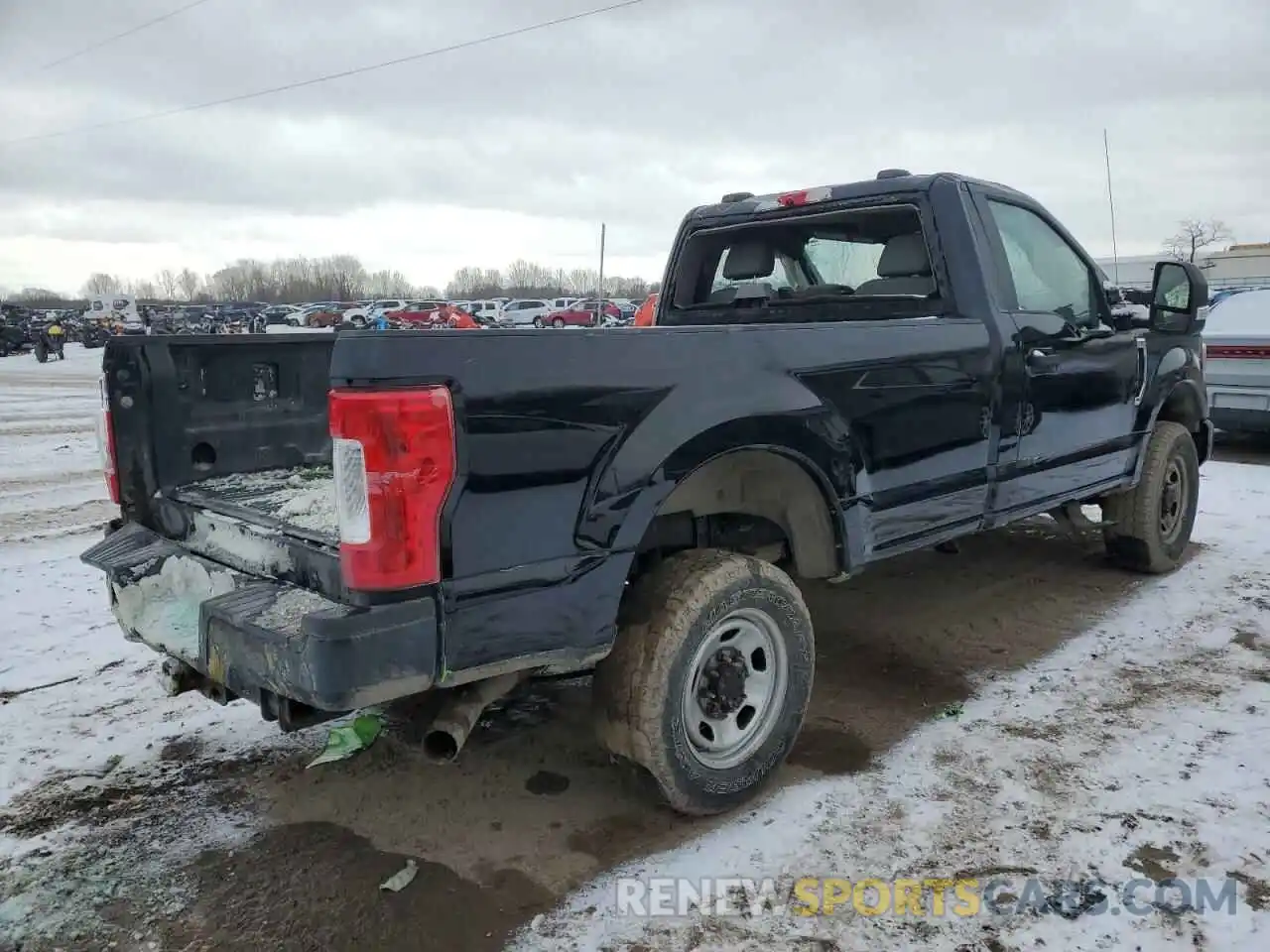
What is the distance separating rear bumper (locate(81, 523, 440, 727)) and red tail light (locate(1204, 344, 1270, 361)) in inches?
371

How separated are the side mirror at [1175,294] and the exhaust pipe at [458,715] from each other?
413 centimetres

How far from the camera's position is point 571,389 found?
8.01 ft

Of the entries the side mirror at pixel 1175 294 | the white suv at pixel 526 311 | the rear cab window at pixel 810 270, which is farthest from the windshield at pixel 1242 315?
the white suv at pixel 526 311

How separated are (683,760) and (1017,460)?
2171 mm

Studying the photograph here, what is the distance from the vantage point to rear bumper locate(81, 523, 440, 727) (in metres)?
2.18

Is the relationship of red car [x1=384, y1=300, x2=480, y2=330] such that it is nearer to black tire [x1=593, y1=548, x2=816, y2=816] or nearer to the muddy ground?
the muddy ground

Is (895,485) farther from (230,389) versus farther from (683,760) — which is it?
(230,389)

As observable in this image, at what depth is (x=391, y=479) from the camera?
85.6 inches

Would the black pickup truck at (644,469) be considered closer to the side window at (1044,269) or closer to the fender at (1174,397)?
the side window at (1044,269)

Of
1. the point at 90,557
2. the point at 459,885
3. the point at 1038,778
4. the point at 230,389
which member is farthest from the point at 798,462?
the point at 90,557

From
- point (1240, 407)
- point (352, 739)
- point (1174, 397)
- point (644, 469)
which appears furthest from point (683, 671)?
point (1240, 407)

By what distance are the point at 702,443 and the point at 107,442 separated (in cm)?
213

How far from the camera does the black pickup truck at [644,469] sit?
2238mm

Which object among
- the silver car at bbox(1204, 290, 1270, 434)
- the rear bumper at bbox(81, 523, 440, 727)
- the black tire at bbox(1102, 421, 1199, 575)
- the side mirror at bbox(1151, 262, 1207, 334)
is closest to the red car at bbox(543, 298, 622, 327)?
the silver car at bbox(1204, 290, 1270, 434)
